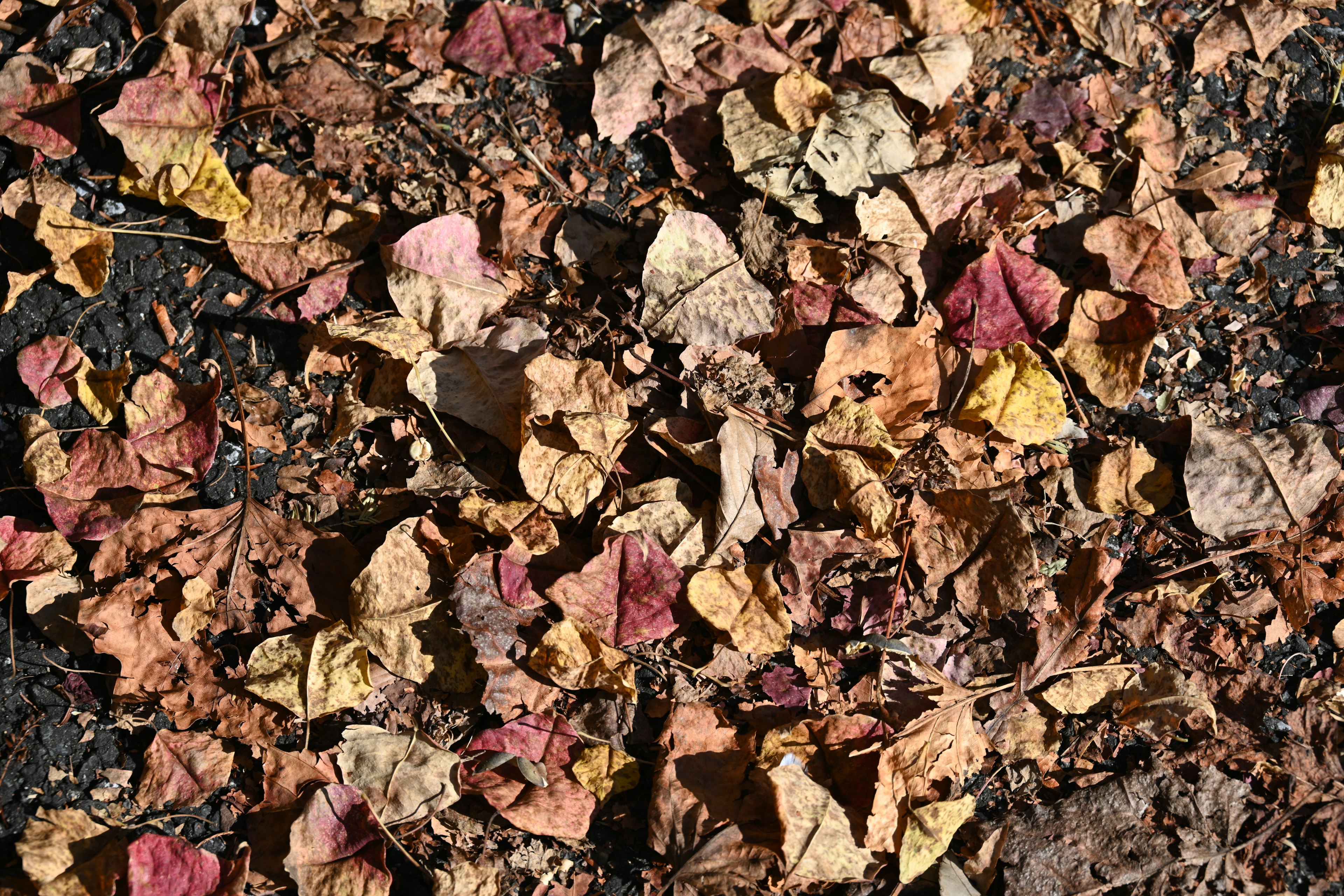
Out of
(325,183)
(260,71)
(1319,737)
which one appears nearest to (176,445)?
(325,183)

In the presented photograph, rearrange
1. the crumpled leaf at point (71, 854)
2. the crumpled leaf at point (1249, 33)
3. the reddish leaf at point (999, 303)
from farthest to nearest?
1. the crumpled leaf at point (1249, 33)
2. the reddish leaf at point (999, 303)
3. the crumpled leaf at point (71, 854)

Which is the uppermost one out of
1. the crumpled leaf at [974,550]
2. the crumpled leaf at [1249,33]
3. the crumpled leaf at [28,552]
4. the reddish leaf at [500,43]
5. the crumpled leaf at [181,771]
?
the crumpled leaf at [1249,33]

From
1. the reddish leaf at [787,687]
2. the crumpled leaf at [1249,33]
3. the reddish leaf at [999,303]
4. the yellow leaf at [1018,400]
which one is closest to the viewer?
the reddish leaf at [787,687]

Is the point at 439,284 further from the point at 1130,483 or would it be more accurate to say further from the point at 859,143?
the point at 1130,483

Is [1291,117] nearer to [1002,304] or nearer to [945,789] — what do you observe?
[1002,304]

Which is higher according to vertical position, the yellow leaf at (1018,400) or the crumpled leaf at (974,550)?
the yellow leaf at (1018,400)

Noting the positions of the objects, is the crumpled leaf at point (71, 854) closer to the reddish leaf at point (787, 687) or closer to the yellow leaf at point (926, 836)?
the reddish leaf at point (787, 687)

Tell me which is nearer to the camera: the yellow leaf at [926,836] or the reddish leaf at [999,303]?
the yellow leaf at [926,836]

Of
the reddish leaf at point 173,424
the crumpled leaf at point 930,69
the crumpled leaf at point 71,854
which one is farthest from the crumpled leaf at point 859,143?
the crumpled leaf at point 71,854
